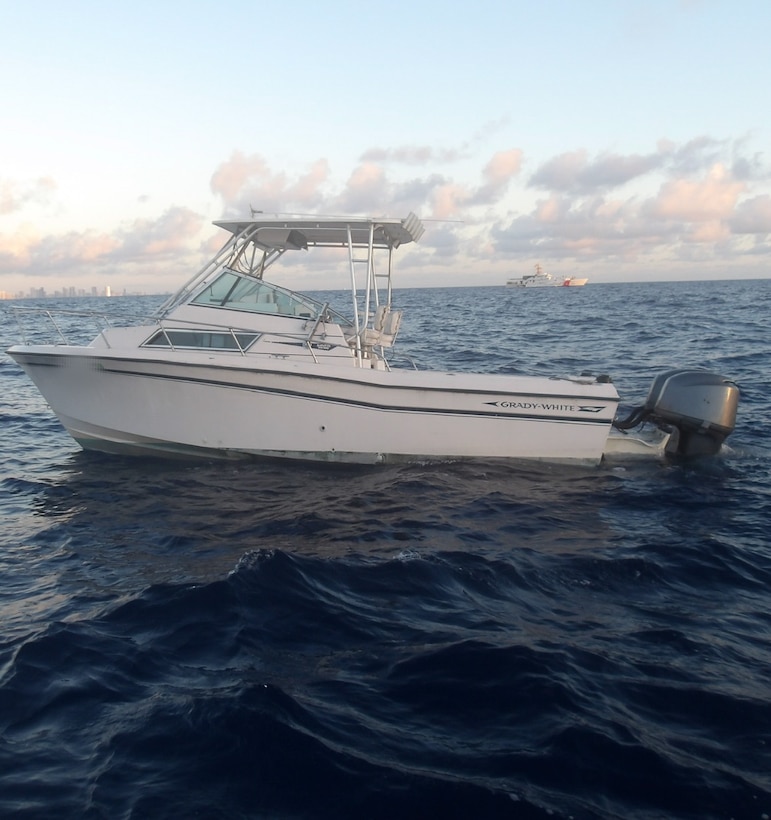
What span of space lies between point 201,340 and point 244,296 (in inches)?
30.7

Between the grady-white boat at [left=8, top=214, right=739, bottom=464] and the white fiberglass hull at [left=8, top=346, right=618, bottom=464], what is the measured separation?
0.01 m

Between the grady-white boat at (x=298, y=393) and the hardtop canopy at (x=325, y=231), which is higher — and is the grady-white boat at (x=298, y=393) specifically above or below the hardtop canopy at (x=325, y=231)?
below

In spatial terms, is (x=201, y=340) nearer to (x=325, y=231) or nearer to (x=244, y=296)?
(x=244, y=296)

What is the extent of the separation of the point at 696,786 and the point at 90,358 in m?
7.43

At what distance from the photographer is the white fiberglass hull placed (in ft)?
27.1

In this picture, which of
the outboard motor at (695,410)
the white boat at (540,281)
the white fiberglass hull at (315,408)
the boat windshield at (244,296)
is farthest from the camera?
the white boat at (540,281)

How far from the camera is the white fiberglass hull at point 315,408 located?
826 cm

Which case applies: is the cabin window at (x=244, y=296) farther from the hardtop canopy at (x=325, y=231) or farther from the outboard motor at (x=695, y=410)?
the outboard motor at (x=695, y=410)

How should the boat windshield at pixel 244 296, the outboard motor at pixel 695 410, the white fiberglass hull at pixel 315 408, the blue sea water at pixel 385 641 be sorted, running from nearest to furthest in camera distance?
the blue sea water at pixel 385 641 < the white fiberglass hull at pixel 315 408 < the outboard motor at pixel 695 410 < the boat windshield at pixel 244 296

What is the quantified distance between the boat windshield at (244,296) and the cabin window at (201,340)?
15.7 inches

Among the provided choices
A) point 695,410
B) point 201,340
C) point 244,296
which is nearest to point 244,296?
point 244,296

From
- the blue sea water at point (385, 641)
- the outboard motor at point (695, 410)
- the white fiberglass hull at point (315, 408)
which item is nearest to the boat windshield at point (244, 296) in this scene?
the white fiberglass hull at point (315, 408)

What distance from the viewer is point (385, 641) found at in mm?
4633

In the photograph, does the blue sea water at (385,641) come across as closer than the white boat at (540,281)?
Yes
